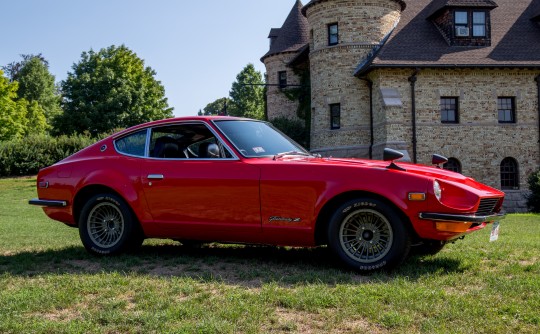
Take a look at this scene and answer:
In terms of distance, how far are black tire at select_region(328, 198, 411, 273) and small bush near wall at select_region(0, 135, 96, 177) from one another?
3303 cm

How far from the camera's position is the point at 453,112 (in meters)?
25.8

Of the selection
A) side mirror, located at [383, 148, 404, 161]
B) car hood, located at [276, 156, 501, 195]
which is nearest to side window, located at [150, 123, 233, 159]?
car hood, located at [276, 156, 501, 195]

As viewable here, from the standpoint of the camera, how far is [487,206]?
5.84 metres

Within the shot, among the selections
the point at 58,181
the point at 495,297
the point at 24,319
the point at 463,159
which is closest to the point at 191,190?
the point at 58,181

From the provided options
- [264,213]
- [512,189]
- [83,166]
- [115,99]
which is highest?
[115,99]

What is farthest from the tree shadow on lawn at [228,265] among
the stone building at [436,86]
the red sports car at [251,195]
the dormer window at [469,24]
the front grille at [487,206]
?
the dormer window at [469,24]

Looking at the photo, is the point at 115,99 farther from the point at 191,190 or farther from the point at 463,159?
the point at 191,190

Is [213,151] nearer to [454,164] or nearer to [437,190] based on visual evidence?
[437,190]

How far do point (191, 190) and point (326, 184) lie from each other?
5.18ft

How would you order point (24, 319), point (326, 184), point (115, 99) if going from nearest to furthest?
point (24, 319)
point (326, 184)
point (115, 99)

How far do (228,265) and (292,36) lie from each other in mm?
33610

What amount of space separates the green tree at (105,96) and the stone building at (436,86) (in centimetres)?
2828

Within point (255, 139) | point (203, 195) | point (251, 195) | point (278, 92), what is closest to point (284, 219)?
point (251, 195)

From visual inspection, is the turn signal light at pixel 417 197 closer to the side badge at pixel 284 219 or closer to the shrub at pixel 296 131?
the side badge at pixel 284 219
